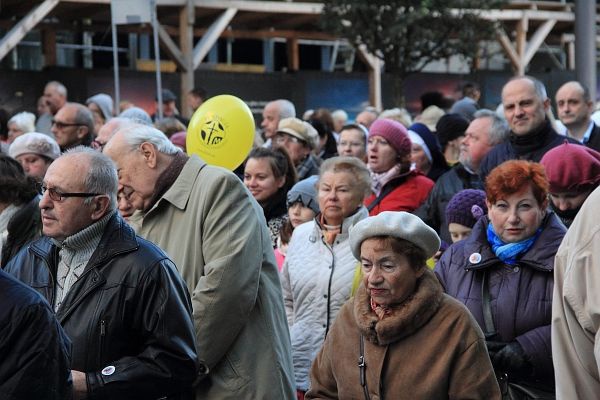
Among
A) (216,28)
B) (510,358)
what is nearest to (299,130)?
(510,358)

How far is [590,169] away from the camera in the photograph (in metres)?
6.38

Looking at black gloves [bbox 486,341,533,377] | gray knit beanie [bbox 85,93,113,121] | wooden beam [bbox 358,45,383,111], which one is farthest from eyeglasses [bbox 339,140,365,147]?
wooden beam [bbox 358,45,383,111]

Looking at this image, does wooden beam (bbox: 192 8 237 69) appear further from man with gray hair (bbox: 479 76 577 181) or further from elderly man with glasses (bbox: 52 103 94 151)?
man with gray hair (bbox: 479 76 577 181)

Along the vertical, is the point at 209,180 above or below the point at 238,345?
above

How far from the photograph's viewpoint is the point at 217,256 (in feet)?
→ 17.3

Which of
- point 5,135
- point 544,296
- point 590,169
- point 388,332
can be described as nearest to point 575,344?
point 388,332

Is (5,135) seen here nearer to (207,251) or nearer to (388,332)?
(207,251)

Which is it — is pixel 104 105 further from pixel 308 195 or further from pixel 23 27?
pixel 308 195

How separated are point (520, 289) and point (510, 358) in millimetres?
369

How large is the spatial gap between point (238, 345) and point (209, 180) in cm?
75

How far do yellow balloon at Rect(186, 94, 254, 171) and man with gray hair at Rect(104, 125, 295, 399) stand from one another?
7.76 feet

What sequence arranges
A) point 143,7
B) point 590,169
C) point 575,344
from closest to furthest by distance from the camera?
point 575,344
point 590,169
point 143,7

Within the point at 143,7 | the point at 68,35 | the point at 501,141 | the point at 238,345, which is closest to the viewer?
the point at 238,345

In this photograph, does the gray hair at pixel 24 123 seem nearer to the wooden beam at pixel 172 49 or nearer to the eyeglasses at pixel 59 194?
the wooden beam at pixel 172 49
